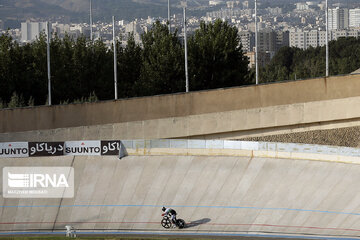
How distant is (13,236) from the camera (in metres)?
27.4

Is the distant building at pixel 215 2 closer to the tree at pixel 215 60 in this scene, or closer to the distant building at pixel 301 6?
the distant building at pixel 301 6

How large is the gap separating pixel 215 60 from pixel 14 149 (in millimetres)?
18361

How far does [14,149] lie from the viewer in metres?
34.3

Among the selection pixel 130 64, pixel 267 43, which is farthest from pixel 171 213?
pixel 267 43

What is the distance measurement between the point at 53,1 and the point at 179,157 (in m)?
29.2

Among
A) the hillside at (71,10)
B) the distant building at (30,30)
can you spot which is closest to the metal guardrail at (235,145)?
the distant building at (30,30)

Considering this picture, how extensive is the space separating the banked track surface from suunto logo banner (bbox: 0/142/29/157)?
364 millimetres

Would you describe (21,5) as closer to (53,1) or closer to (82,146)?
(53,1)

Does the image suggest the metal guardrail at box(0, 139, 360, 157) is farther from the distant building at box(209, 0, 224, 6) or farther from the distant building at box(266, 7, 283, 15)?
the distant building at box(266, 7, 283, 15)

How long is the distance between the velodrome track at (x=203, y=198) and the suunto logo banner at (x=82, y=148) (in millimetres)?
279

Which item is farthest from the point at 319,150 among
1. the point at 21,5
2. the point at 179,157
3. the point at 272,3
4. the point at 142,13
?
the point at 272,3

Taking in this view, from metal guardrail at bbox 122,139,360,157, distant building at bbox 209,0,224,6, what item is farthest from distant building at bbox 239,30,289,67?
metal guardrail at bbox 122,139,360,157

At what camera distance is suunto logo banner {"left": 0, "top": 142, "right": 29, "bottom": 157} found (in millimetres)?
34250

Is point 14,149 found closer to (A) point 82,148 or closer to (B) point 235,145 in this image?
(A) point 82,148
